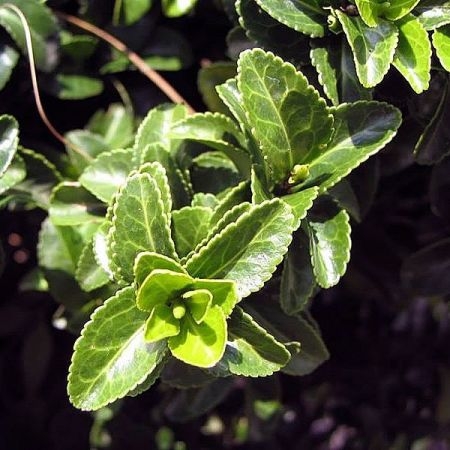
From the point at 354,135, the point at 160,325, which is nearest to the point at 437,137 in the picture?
the point at 354,135

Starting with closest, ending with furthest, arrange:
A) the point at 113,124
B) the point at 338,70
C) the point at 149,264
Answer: the point at 149,264 < the point at 338,70 < the point at 113,124

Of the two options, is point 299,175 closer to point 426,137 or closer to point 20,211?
point 426,137

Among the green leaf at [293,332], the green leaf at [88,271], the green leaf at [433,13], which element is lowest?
the green leaf at [293,332]

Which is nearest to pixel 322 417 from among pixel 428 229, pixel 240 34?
pixel 428 229

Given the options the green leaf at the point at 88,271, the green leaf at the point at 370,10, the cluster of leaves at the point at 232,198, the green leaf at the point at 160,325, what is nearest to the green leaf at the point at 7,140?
the cluster of leaves at the point at 232,198

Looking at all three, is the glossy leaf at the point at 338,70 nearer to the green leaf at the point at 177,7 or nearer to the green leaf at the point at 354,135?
the green leaf at the point at 354,135

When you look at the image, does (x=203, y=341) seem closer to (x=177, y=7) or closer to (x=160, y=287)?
(x=160, y=287)

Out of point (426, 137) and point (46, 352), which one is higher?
point (426, 137)
